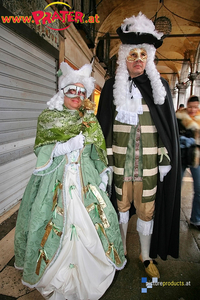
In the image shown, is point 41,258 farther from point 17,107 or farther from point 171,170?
point 17,107

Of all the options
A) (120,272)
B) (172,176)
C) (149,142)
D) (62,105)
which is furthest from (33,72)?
(120,272)

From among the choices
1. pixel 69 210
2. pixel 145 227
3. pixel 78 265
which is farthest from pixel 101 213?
pixel 145 227

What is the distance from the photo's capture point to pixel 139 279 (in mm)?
1951

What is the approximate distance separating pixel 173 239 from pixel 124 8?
10.5 m

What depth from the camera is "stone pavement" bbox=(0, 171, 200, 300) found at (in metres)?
1.76

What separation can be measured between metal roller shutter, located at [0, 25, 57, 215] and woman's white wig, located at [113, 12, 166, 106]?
200 cm

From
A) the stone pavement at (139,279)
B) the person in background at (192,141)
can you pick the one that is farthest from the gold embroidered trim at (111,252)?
the person in background at (192,141)

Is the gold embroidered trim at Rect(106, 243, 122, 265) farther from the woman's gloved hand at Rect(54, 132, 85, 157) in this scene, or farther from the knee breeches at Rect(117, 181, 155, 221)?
the woman's gloved hand at Rect(54, 132, 85, 157)

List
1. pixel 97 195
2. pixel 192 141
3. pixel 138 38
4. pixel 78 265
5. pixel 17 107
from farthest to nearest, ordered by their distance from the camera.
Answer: pixel 17 107 < pixel 192 141 < pixel 138 38 < pixel 97 195 < pixel 78 265

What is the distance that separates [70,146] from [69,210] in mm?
547

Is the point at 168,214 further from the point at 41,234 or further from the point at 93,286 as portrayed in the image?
the point at 41,234

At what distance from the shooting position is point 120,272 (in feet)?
6.66

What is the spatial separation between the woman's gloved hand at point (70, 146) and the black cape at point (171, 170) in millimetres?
359

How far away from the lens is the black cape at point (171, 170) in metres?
1.90
